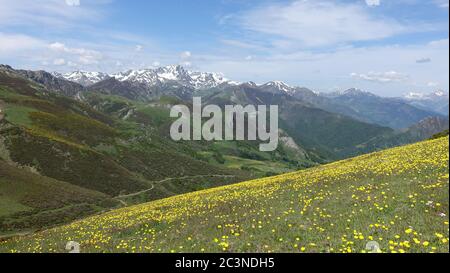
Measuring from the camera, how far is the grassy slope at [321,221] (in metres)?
15.6

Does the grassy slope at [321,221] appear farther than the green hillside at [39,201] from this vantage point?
No

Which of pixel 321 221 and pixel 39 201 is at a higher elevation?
pixel 321 221

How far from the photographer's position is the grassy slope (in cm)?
1563

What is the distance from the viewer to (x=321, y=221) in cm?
→ 1916

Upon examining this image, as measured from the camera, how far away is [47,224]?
115 metres

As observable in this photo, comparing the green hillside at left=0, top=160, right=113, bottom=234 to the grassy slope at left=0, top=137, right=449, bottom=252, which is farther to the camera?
the green hillside at left=0, top=160, right=113, bottom=234

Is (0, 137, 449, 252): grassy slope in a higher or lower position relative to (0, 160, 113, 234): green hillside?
higher

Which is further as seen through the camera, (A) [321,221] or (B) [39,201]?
(B) [39,201]

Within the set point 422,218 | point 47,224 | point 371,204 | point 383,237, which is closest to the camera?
point 383,237

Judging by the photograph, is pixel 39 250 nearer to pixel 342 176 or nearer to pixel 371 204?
pixel 371 204
